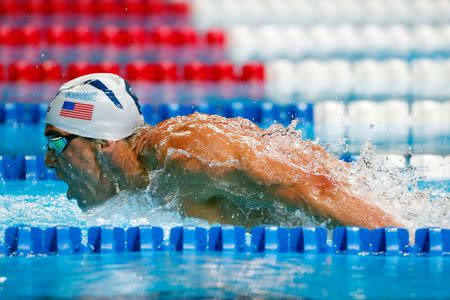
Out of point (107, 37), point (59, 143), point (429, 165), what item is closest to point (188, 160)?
point (59, 143)

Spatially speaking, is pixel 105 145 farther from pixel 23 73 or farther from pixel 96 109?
pixel 23 73

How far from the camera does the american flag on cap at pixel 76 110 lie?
3.06m

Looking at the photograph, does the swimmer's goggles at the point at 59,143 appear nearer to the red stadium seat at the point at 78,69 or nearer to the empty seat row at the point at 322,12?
the red stadium seat at the point at 78,69

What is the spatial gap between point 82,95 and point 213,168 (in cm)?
62

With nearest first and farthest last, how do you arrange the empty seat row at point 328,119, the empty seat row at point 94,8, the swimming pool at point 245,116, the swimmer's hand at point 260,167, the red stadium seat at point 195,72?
the swimming pool at point 245,116
the swimmer's hand at point 260,167
the empty seat row at point 328,119
the red stadium seat at point 195,72
the empty seat row at point 94,8

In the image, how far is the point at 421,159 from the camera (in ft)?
16.7

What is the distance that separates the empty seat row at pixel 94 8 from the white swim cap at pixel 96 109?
4.12 metres

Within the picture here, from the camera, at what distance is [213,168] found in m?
2.82

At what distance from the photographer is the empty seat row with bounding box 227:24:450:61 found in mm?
6746

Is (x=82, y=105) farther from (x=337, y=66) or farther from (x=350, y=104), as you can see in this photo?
(x=337, y=66)

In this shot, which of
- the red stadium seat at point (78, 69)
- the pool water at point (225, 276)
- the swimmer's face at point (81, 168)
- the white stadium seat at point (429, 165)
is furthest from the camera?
the red stadium seat at point (78, 69)

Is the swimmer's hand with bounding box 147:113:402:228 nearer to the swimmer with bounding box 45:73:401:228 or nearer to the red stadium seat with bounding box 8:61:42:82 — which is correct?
the swimmer with bounding box 45:73:401:228

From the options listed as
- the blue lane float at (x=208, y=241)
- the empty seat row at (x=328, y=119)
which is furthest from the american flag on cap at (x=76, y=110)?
the empty seat row at (x=328, y=119)

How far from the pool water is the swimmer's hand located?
166 millimetres
